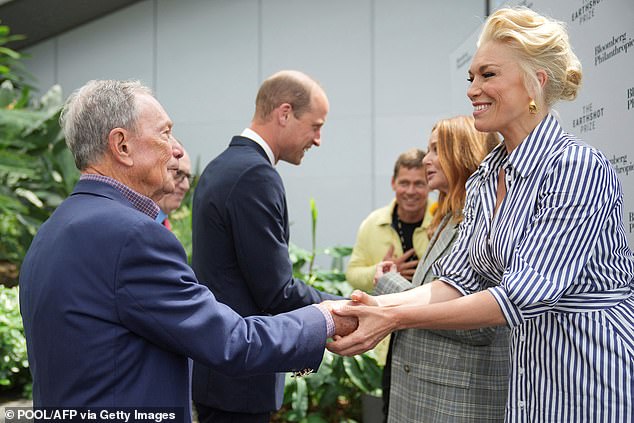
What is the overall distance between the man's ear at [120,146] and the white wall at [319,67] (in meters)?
6.42

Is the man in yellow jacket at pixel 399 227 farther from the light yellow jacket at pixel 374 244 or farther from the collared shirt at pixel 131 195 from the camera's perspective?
the collared shirt at pixel 131 195

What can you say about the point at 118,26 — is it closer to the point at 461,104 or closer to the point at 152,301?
the point at 461,104

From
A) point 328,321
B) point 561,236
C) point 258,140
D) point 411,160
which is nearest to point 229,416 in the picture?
point 328,321

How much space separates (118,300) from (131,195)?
34 centimetres

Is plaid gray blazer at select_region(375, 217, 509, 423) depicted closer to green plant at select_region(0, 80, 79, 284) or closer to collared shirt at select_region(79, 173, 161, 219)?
collared shirt at select_region(79, 173, 161, 219)

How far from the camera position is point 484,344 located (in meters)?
2.46

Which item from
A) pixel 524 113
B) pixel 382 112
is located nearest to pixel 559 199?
pixel 524 113

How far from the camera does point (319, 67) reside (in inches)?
331

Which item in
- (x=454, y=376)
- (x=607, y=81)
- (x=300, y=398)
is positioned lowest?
(x=300, y=398)

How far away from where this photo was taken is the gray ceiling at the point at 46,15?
8492mm

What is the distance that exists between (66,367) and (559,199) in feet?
4.46

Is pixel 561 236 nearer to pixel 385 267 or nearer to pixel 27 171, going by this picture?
pixel 385 267

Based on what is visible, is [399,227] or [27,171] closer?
[399,227]

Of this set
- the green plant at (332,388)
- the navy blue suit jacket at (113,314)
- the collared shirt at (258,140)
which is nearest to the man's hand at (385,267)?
the collared shirt at (258,140)
